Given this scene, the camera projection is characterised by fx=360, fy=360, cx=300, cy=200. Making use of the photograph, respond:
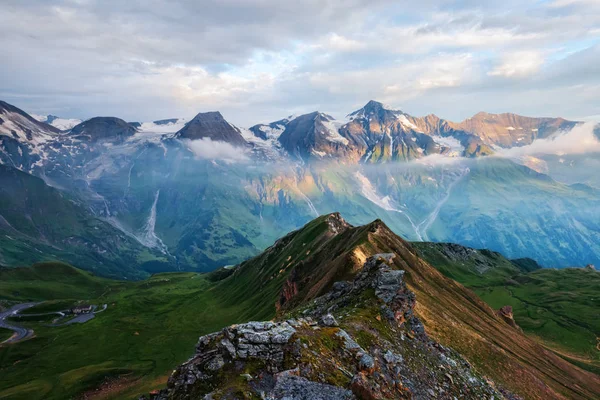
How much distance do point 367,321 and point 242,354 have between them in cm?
1694

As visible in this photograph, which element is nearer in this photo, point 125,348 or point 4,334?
point 125,348

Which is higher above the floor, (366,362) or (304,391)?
Answer: (304,391)

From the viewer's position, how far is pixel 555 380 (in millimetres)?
68938

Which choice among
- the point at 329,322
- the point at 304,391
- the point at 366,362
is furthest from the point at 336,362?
the point at 329,322

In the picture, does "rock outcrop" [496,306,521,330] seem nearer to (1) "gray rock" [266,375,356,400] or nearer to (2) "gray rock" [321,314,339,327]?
(2) "gray rock" [321,314,339,327]

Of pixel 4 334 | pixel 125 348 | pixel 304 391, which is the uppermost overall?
pixel 304 391

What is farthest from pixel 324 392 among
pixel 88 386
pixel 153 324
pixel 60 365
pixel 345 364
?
pixel 153 324

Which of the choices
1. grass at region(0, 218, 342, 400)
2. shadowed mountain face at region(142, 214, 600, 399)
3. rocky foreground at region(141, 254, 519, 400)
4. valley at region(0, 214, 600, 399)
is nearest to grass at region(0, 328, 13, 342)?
valley at region(0, 214, 600, 399)

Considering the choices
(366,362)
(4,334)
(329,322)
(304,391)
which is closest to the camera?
(304,391)

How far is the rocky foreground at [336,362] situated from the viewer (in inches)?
1007

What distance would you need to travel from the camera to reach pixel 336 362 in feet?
96.4

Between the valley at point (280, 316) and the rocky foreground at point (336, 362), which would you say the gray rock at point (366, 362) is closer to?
the rocky foreground at point (336, 362)

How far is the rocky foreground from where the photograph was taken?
25.6 metres

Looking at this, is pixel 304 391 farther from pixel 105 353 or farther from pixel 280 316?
pixel 105 353
